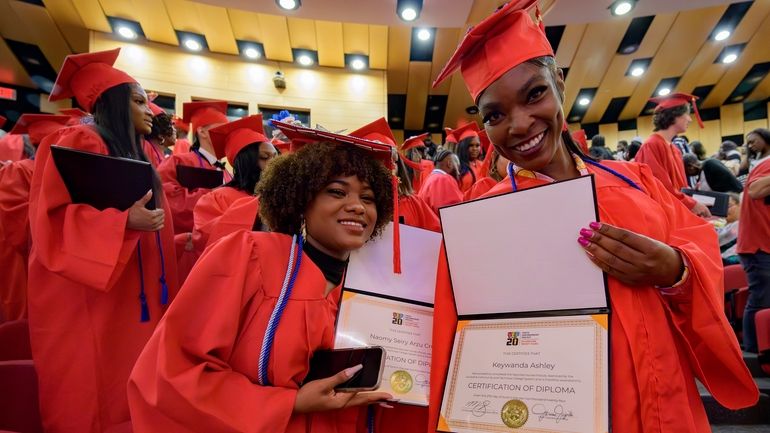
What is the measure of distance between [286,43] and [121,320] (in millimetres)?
6923

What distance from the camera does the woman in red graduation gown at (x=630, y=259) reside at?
0.93 meters

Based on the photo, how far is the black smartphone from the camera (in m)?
1.10

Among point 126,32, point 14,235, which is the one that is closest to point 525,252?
point 14,235

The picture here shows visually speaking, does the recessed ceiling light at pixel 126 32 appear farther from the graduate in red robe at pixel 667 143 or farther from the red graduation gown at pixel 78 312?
the graduate in red robe at pixel 667 143

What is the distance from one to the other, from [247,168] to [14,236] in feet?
5.87

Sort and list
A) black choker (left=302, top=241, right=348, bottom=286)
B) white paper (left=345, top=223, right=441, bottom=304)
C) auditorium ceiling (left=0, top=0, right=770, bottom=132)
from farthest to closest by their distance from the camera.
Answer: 1. auditorium ceiling (left=0, top=0, right=770, bottom=132)
2. black choker (left=302, top=241, right=348, bottom=286)
3. white paper (left=345, top=223, right=441, bottom=304)

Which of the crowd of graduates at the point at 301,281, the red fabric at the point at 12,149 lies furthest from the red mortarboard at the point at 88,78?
the red fabric at the point at 12,149

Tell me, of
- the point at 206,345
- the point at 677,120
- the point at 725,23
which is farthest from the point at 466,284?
the point at 725,23

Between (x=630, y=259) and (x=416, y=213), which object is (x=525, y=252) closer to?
(x=630, y=259)

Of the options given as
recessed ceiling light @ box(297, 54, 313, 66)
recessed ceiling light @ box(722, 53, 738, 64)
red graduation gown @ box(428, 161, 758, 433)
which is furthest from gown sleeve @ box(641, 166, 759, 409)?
recessed ceiling light @ box(722, 53, 738, 64)

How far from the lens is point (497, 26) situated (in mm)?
1174

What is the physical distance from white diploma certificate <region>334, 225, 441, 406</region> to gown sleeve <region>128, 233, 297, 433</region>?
27 centimetres

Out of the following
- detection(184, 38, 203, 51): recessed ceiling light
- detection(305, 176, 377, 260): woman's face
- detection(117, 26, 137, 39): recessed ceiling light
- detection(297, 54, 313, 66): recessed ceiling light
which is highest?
detection(297, 54, 313, 66): recessed ceiling light

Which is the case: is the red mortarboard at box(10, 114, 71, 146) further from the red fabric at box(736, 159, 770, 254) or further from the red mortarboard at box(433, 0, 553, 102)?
the red fabric at box(736, 159, 770, 254)
